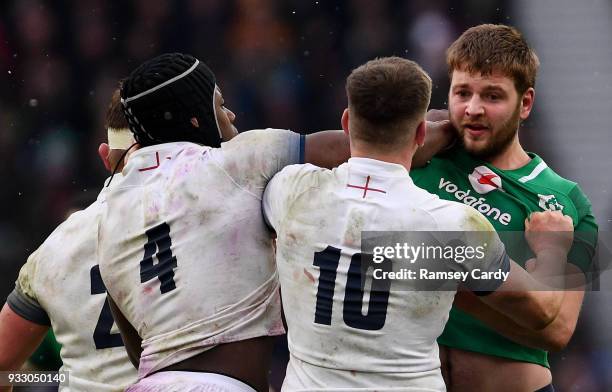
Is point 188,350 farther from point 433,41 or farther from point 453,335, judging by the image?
point 433,41

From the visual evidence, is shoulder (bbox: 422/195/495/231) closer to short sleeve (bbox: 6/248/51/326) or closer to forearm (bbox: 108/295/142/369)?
forearm (bbox: 108/295/142/369)

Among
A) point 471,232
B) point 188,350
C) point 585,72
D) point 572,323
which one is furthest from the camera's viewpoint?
point 585,72

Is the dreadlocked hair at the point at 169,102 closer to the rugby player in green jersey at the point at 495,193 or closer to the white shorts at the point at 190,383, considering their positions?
the white shorts at the point at 190,383

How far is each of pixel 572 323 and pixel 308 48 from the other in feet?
19.1

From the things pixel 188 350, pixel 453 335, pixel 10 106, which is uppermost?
pixel 188 350

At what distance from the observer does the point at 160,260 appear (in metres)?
3.79

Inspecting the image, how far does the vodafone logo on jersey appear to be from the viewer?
14.6ft

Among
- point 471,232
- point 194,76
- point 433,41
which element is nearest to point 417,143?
point 471,232

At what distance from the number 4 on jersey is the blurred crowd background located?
539 cm

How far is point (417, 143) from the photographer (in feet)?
11.9

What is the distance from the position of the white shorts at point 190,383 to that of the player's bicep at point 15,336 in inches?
51.9

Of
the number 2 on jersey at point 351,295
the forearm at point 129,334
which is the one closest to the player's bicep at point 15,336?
the forearm at point 129,334

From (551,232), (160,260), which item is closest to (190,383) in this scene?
(160,260)

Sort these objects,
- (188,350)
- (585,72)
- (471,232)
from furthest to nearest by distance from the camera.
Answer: (585,72) → (188,350) → (471,232)
